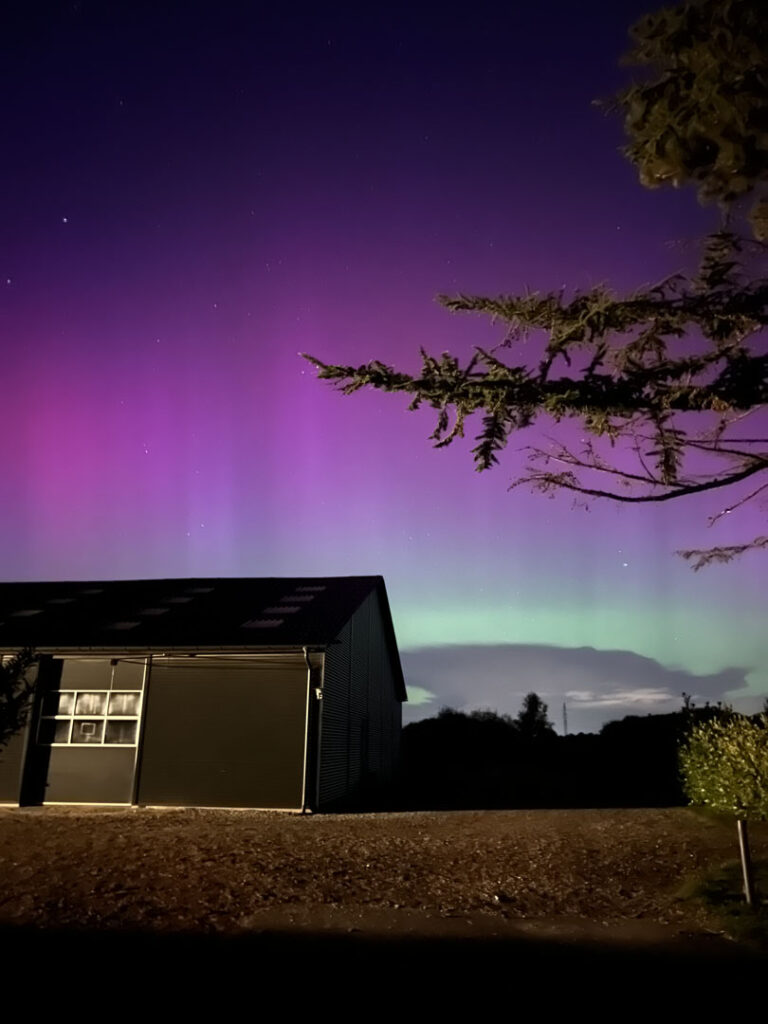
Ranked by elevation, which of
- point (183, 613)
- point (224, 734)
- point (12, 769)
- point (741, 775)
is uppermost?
point (183, 613)

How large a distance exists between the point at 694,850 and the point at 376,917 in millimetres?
5576

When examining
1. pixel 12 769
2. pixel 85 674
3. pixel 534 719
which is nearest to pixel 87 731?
pixel 85 674

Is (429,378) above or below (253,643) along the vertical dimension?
above

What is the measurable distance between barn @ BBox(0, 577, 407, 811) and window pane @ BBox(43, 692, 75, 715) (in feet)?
0.09

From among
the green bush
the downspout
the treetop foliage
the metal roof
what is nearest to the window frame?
the metal roof

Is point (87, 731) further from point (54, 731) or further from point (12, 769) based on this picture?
point (12, 769)

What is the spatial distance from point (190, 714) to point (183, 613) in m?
4.42

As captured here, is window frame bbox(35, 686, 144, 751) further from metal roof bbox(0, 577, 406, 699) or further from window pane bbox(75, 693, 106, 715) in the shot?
metal roof bbox(0, 577, 406, 699)

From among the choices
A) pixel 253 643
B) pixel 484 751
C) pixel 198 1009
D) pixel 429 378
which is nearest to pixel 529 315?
pixel 429 378

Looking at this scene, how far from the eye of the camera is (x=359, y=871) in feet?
33.2

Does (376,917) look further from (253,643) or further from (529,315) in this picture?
(253,643)

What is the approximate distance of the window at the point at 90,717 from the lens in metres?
18.3

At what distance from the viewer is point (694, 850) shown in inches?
428

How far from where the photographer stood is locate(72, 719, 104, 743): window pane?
18.3 meters
